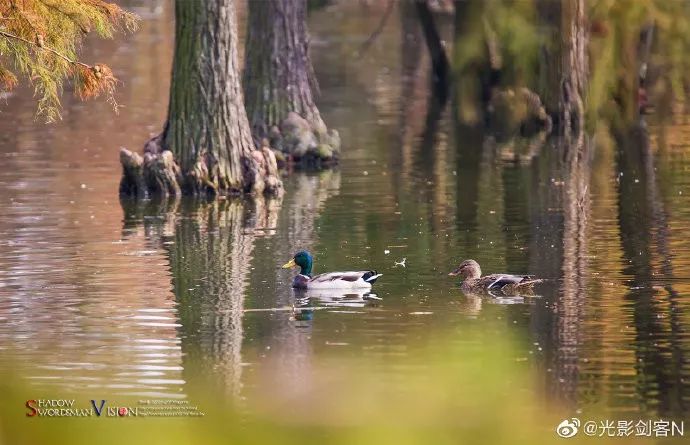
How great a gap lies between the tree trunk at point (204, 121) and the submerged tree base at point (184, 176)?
1 cm

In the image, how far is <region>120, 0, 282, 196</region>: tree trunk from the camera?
22.6 metres

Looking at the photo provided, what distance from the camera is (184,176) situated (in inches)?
909

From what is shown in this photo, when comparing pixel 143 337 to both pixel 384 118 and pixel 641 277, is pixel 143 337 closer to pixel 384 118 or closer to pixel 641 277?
pixel 641 277

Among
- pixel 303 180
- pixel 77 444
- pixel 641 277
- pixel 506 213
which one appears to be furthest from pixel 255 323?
pixel 303 180

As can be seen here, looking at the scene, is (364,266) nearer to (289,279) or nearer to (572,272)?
(289,279)

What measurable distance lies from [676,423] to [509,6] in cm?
2366

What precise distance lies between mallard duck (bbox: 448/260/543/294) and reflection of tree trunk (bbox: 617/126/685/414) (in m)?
1.02

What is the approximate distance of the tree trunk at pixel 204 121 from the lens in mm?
22594

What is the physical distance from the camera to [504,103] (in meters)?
34.0

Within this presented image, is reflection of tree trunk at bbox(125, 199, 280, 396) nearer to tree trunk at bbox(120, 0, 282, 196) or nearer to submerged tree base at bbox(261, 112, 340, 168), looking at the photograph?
tree trunk at bbox(120, 0, 282, 196)

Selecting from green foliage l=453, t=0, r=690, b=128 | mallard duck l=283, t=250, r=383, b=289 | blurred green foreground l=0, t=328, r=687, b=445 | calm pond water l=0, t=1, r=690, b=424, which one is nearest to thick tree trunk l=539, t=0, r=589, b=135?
green foliage l=453, t=0, r=690, b=128

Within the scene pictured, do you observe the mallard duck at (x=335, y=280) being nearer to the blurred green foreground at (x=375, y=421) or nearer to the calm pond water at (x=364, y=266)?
the calm pond water at (x=364, y=266)

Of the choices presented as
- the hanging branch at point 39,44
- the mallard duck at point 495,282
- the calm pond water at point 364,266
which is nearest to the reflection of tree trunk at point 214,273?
the calm pond water at point 364,266

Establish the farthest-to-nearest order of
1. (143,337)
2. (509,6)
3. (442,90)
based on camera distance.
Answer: (442,90)
(509,6)
(143,337)
